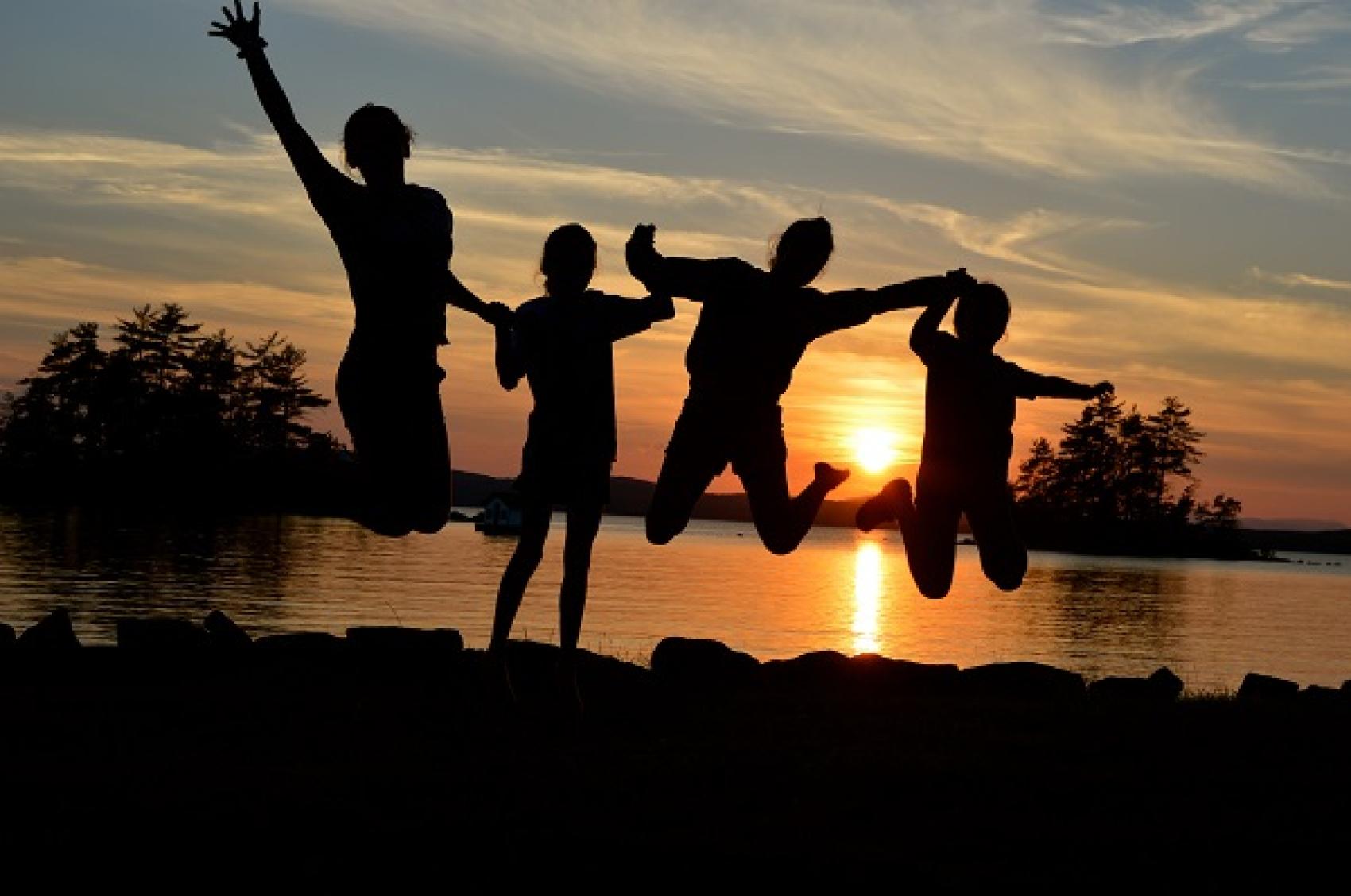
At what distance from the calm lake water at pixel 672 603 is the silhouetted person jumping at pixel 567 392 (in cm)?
1950

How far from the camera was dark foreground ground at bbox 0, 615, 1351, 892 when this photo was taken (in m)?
6.89

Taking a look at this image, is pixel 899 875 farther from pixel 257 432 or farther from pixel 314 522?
pixel 314 522

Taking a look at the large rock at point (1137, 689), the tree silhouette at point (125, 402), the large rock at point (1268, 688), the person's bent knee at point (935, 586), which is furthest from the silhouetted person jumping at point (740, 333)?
the tree silhouette at point (125, 402)

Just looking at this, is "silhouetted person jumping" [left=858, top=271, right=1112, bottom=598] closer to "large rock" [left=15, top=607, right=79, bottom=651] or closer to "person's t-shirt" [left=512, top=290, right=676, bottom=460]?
"person's t-shirt" [left=512, top=290, right=676, bottom=460]

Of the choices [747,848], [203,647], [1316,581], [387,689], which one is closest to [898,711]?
[387,689]

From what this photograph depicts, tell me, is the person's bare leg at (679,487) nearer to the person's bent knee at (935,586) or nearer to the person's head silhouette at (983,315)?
the person's bent knee at (935,586)

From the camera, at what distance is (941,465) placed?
33.3ft

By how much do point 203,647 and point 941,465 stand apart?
725cm

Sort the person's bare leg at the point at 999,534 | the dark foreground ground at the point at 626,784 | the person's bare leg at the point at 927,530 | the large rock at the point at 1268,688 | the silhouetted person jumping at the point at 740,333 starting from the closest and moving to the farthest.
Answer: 1. the dark foreground ground at the point at 626,784
2. the silhouetted person jumping at the point at 740,333
3. the person's bare leg at the point at 999,534
4. the person's bare leg at the point at 927,530
5. the large rock at the point at 1268,688

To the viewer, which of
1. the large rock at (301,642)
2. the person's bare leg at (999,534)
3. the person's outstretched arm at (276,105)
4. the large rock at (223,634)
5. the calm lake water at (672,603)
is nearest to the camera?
the person's outstretched arm at (276,105)

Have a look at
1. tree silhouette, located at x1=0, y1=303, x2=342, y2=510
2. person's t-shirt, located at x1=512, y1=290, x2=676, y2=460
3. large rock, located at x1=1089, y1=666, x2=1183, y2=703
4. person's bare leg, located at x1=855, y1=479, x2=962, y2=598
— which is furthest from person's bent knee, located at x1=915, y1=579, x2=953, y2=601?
tree silhouette, located at x1=0, y1=303, x2=342, y2=510

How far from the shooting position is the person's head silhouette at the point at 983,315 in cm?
1021

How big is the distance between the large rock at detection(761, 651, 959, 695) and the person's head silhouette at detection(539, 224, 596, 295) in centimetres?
634

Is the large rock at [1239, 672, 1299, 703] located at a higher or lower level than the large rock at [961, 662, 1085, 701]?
lower
